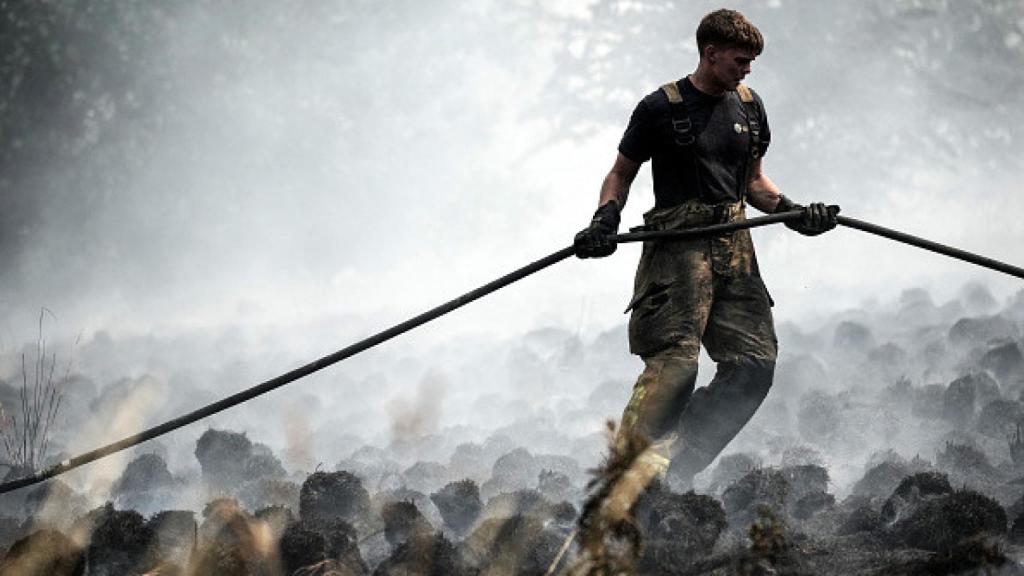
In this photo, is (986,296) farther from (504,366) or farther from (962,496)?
(962,496)

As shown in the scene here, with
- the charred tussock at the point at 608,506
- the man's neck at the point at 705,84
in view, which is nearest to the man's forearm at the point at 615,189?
the man's neck at the point at 705,84

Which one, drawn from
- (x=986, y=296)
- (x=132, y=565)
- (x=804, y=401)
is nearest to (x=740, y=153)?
(x=132, y=565)

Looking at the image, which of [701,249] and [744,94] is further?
[744,94]

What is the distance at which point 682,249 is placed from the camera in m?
4.43

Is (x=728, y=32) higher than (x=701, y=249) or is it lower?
higher

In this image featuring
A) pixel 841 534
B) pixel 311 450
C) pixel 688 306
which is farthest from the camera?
pixel 311 450

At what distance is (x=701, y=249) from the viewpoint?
14.6 feet

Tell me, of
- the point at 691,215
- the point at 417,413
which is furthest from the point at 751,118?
the point at 417,413

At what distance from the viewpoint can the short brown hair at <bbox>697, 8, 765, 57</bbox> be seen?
4344mm

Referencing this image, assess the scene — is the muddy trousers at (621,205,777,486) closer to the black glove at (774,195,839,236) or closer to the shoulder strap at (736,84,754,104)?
the black glove at (774,195,839,236)

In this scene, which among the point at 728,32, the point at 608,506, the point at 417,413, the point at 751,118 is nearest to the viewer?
the point at 608,506

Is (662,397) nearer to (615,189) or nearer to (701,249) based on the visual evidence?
(701,249)

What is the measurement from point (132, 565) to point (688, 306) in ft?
10.6

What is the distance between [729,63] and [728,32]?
0.45 ft
